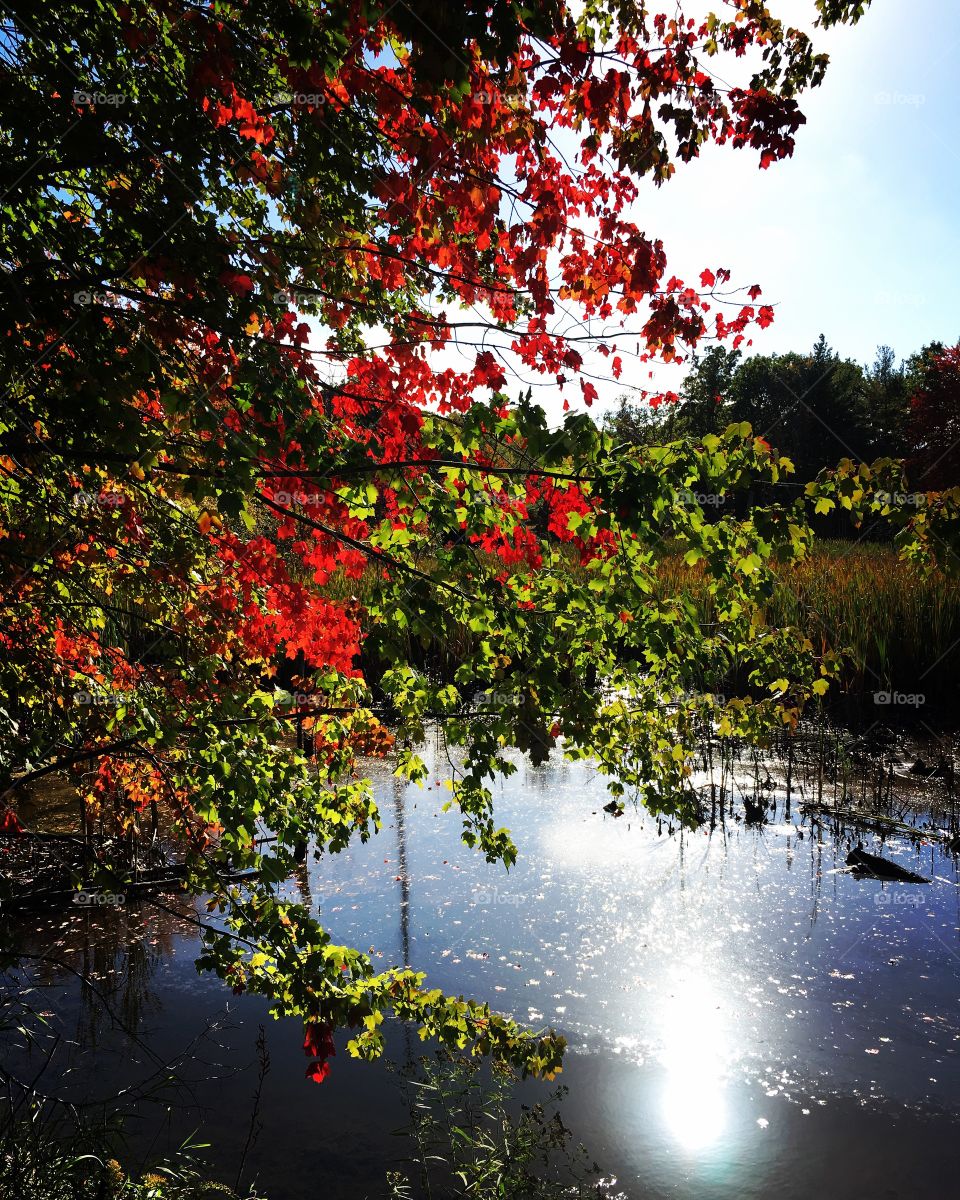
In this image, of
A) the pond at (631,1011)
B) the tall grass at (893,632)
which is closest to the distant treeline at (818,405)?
the tall grass at (893,632)

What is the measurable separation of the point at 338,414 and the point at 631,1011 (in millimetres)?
3627

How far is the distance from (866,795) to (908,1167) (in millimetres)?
4469

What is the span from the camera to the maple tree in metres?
2.13

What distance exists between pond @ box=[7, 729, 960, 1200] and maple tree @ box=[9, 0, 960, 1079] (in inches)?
38.5

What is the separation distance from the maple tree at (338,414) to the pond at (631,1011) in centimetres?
98

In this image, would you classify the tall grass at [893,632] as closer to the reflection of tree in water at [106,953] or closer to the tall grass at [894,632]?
the tall grass at [894,632]

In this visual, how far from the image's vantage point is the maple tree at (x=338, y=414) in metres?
2.13

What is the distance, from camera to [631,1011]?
4.33 m

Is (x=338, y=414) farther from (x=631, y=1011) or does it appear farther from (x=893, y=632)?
(x=893, y=632)

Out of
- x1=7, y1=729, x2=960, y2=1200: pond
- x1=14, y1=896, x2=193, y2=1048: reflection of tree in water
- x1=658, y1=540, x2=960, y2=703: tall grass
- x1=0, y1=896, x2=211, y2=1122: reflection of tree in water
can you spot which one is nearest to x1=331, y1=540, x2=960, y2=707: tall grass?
x1=658, y1=540, x2=960, y2=703: tall grass

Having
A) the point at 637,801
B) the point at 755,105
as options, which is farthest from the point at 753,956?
the point at 755,105

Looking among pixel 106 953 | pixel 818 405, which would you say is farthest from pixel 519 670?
pixel 818 405

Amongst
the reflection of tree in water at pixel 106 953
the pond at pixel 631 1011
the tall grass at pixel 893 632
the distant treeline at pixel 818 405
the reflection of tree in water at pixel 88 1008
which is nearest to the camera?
the pond at pixel 631 1011

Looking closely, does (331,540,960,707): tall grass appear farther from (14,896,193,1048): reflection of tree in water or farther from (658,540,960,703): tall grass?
(14,896,193,1048): reflection of tree in water
